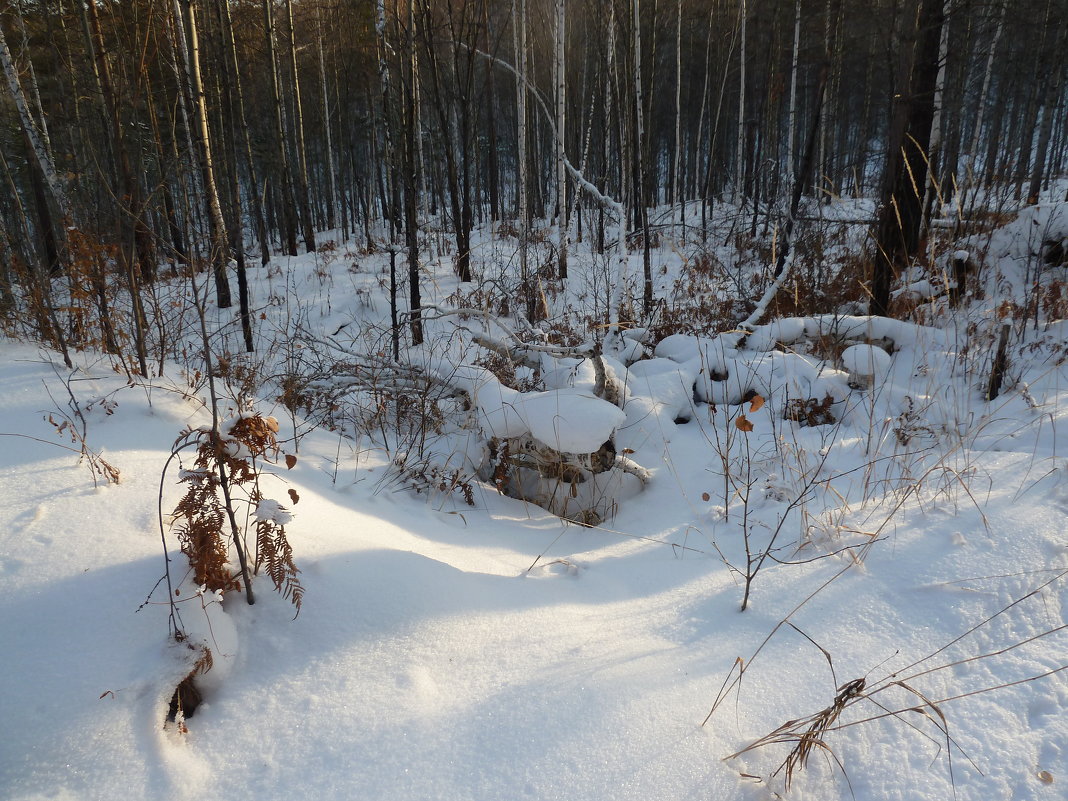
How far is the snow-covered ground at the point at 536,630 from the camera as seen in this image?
1.11 m

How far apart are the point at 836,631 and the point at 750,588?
0.29 metres

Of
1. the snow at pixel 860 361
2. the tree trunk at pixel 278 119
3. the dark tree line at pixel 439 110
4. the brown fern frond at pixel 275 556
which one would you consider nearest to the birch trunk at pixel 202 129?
the dark tree line at pixel 439 110

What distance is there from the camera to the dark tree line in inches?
174

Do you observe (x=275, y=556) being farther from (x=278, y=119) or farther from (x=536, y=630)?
(x=278, y=119)

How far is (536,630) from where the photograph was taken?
1.56m

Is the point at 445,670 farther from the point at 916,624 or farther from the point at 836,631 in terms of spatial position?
the point at 916,624

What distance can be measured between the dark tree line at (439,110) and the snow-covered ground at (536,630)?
1.06 m

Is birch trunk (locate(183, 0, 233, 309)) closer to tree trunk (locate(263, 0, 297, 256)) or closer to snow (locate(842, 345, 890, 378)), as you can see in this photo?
tree trunk (locate(263, 0, 297, 256))

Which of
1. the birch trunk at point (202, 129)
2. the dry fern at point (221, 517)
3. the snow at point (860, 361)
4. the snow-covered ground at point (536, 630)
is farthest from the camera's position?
the birch trunk at point (202, 129)

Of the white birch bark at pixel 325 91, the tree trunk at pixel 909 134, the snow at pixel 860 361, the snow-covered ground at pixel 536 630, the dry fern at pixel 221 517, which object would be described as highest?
the white birch bark at pixel 325 91

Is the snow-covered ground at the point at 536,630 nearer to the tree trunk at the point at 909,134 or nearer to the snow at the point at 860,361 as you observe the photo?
the snow at the point at 860,361

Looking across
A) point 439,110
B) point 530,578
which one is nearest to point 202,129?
point 439,110

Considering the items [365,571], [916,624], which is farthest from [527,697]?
[916,624]

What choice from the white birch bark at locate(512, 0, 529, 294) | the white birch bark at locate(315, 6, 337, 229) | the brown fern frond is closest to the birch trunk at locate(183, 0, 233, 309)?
the white birch bark at locate(512, 0, 529, 294)
